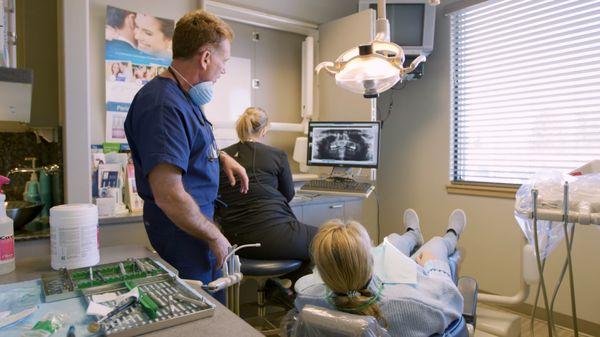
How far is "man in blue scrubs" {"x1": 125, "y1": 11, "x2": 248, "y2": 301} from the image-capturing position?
1072mm

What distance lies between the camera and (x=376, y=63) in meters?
1.74

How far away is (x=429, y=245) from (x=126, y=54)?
6.45 feet

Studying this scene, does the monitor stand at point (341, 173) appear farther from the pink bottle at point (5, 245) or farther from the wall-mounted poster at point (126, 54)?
the pink bottle at point (5, 245)

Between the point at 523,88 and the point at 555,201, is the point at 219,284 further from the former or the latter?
the point at 523,88

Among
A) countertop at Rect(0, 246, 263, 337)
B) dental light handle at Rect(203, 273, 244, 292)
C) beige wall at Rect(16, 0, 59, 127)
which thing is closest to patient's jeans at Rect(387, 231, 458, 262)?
dental light handle at Rect(203, 273, 244, 292)

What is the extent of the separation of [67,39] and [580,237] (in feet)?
9.41

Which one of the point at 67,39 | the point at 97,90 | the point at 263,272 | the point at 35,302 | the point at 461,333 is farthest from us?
the point at 97,90

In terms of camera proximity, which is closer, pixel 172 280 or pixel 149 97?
pixel 172 280

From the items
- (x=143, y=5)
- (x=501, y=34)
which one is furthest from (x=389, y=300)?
(x=501, y=34)

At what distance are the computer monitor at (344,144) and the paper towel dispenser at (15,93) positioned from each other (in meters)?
1.79

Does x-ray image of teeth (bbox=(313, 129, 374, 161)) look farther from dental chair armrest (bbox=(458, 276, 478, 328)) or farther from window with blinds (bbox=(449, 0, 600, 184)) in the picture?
dental chair armrest (bbox=(458, 276, 478, 328))

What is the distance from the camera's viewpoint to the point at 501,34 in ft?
8.86

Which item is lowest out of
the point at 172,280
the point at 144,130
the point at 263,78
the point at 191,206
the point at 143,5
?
the point at 172,280

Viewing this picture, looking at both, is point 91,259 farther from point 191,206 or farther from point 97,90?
point 97,90
